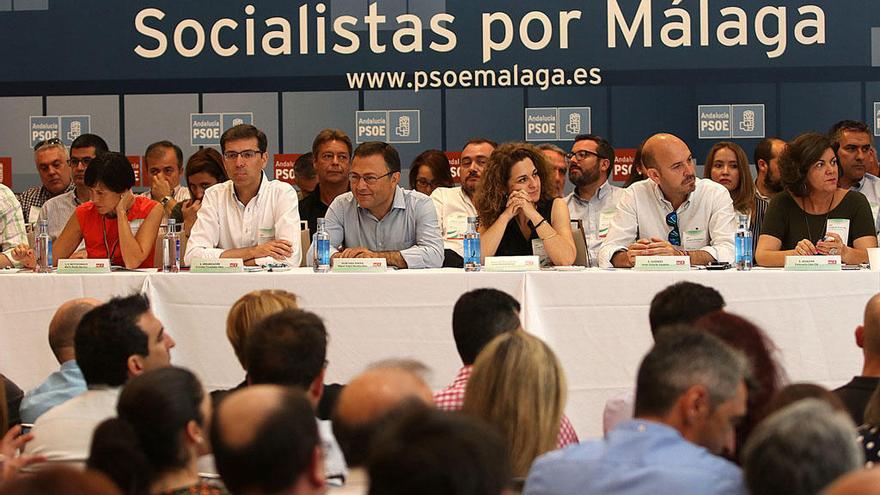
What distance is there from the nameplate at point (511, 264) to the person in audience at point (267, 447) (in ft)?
9.06

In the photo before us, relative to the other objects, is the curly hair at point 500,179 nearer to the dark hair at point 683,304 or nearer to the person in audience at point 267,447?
the dark hair at point 683,304

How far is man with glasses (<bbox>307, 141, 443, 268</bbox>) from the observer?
4.95 meters

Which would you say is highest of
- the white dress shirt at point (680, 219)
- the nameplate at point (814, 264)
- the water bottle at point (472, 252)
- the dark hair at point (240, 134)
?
the dark hair at point (240, 134)

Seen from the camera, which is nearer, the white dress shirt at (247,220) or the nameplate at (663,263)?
the nameplate at (663,263)

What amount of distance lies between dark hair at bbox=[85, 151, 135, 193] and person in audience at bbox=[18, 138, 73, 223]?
178cm

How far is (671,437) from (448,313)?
2.54 meters

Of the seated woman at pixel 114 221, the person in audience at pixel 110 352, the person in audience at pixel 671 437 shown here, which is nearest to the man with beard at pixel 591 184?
the seated woman at pixel 114 221

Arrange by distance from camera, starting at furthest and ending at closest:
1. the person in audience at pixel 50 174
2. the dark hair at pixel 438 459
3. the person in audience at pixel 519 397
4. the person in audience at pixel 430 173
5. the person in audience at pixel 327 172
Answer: the person in audience at pixel 50 174
the person in audience at pixel 430 173
the person in audience at pixel 327 172
the person in audience at pixel 519 397
the dark hair at pixel 438 459

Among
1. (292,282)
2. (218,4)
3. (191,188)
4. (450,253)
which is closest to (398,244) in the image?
(450,253)

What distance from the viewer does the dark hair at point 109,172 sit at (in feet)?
16.4

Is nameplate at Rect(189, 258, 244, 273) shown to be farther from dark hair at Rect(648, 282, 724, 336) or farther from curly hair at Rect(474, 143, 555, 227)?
dark hair at Rect(648, 282, 724, 336)

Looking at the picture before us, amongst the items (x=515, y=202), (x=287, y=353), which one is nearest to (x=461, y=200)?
(x=515, y=202)

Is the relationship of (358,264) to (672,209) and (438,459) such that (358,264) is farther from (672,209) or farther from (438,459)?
(438,459)

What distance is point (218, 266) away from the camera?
4566 mm
